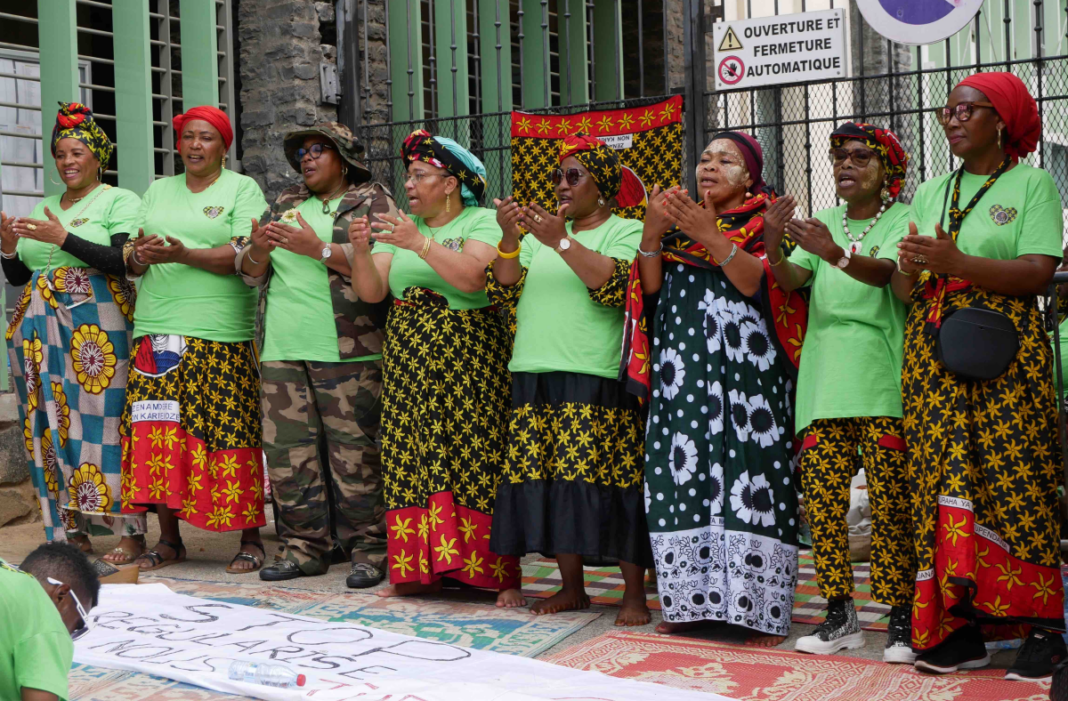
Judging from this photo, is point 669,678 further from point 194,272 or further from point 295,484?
point 194,272

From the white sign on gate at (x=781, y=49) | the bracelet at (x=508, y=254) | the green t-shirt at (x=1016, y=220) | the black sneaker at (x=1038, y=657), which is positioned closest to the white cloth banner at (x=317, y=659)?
the black sneaker at (x=1038, y=657)

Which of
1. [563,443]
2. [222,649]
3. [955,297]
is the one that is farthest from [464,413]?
[955,297]

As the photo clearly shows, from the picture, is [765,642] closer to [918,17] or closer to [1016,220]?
[1016,220]

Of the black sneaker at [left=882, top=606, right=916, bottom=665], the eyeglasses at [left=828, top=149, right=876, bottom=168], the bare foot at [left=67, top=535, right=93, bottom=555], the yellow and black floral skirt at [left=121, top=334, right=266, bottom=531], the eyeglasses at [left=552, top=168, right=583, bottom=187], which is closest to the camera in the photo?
the black sneaker at [left=882, top=606, right=916, bottom=665]

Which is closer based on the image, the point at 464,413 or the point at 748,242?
the point at 748,242

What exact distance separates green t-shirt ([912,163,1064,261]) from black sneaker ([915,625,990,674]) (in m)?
1.20

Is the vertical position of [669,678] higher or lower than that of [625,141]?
lower

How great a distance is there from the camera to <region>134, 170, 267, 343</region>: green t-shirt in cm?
557

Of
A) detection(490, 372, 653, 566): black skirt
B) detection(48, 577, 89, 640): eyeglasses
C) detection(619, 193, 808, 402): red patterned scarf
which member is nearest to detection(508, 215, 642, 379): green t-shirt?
detection(490, 372, 653, 566): black skirt

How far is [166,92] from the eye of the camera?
7.59 m

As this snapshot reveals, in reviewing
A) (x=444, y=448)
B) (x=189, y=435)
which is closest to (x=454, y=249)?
(x=444, y=448)

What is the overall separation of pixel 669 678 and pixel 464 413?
1534mm

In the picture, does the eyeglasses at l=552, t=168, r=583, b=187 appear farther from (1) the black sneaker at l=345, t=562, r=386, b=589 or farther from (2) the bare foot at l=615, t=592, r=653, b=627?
(1) the black sneaker at l=345, t=562, r=386, b=589

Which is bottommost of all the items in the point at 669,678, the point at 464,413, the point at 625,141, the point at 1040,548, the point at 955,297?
the point at 669,678
